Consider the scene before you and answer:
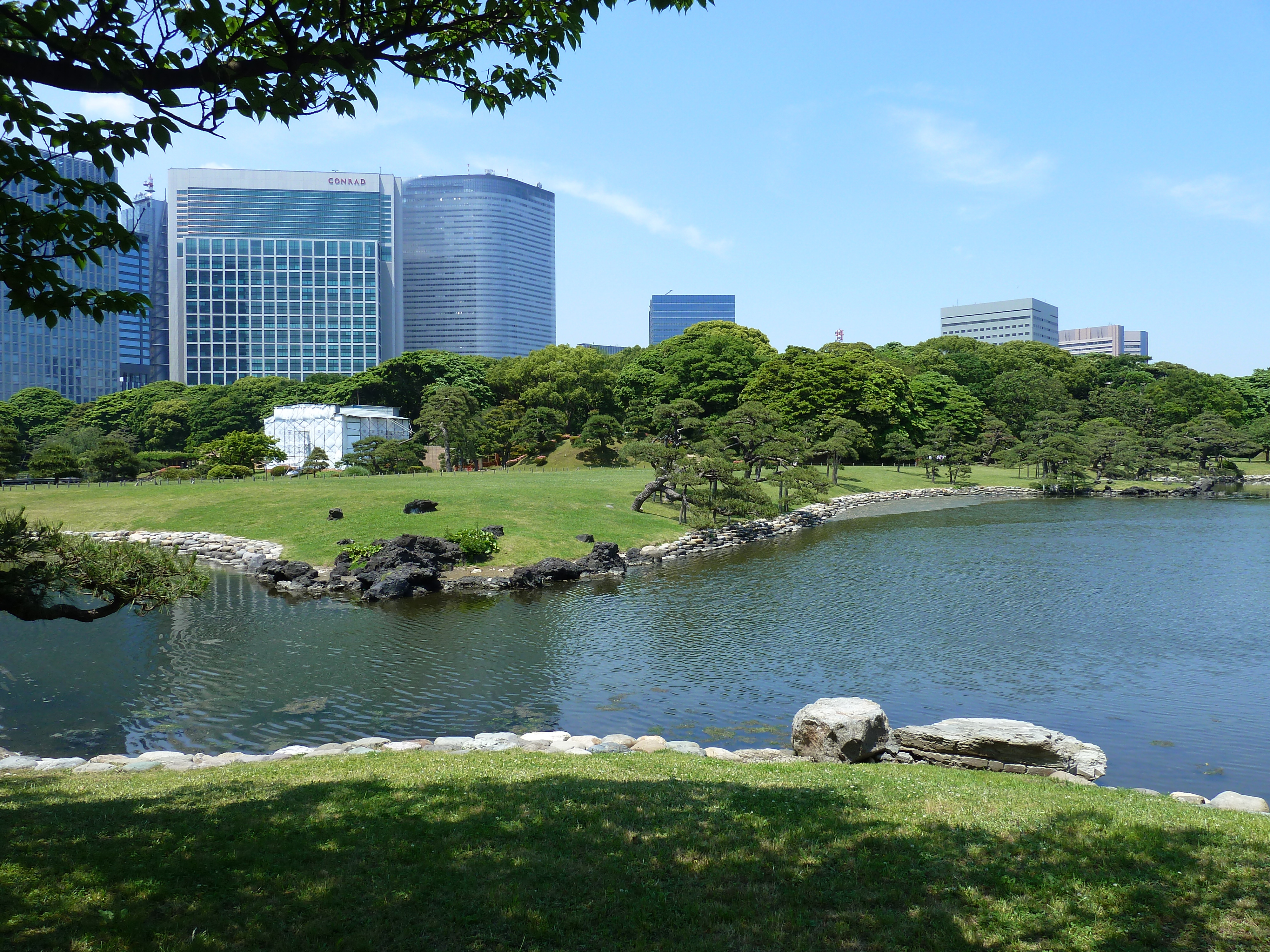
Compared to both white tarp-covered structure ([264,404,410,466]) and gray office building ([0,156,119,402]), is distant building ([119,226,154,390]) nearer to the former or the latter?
gray office building ([0,156,119,402])

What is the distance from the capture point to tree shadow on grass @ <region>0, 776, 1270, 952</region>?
209 inches

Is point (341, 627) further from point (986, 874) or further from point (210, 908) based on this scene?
point (986, 874)

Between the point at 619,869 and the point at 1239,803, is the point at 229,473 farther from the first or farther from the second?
the point at 1239,803

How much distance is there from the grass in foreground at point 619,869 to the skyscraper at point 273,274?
165 meters

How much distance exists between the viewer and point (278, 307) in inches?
6471

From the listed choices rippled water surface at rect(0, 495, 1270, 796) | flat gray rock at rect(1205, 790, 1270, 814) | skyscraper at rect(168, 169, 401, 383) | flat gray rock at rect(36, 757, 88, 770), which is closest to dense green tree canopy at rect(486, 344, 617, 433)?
rippled water surface at rect(0, 495, 1270, 796)

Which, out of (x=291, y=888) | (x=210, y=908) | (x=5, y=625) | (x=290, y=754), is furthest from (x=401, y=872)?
(x=5, y=625)

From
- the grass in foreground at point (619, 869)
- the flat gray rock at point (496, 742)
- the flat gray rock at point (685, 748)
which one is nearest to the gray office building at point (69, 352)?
the flat gray rock at point (496, 742)

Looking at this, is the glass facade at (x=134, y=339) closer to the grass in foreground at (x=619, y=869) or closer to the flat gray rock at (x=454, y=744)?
the flat gray rock at (x=454, y=744)

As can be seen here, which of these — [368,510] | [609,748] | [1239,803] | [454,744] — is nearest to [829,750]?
[609,748]

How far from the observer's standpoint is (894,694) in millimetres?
16562

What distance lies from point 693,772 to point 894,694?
805 centimetres

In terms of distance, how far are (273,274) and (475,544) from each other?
158 metres

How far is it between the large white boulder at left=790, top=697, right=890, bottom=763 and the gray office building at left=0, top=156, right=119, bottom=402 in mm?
167669
